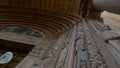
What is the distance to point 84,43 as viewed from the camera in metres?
3.04

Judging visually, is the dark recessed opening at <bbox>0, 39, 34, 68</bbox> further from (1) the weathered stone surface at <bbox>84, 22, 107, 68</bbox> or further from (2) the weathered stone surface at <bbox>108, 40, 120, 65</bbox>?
(2) the weathered stone surface at <bbox>108, 40, 120, 65</bbox>

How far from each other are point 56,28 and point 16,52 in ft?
5.78

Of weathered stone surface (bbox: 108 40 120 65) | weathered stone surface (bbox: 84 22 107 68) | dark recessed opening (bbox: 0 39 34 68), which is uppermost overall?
weathered stone surface (bbox: 108 40 120 65)

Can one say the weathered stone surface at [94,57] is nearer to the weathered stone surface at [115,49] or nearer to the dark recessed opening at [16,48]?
the weathered stone surface at [115,49]

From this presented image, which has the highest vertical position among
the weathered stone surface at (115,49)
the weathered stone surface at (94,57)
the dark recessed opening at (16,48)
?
the weathered stone surface at (115,49)

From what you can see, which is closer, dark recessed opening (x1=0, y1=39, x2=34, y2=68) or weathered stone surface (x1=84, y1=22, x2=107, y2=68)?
weathered stone surface (x1=84, y1=22, x2=107, y2=68)

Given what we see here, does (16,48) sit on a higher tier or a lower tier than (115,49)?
lower

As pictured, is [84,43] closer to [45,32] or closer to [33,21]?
[45,32]

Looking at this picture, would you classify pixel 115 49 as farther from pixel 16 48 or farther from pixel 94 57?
pixel 16 48

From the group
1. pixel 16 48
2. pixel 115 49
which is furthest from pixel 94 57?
pixel 16 48

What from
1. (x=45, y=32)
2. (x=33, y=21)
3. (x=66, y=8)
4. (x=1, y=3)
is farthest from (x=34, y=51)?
(x=1, y=3)

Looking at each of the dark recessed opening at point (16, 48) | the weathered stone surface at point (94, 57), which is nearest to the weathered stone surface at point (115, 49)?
the weathered stone surface at point (94, 57)

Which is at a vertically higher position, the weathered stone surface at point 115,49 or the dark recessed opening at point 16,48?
the weathered stone surface at point 115,49

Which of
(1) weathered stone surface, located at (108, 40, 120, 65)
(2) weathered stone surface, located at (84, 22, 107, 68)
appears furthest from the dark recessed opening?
(1) weathered stone surface, located at (108, 40, 120, 65)
